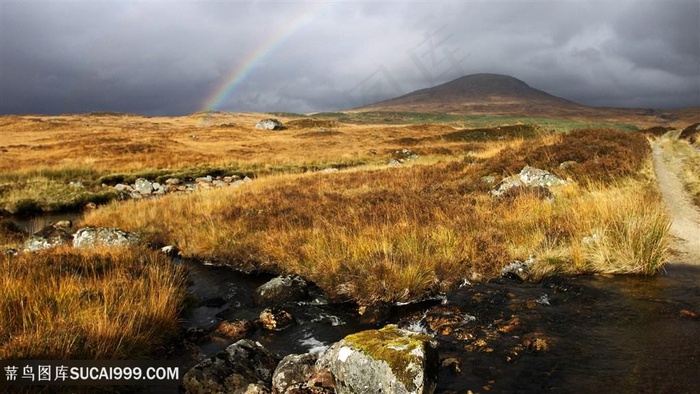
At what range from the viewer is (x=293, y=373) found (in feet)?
17.0

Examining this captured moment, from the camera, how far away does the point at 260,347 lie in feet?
19.9

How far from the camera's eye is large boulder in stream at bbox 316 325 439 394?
447 centimetres

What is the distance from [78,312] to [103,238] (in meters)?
7.43

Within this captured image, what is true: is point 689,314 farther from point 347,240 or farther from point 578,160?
point 578,160

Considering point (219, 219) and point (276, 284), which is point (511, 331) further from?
point (219, 219)

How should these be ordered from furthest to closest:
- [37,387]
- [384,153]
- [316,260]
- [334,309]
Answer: [384,153], [316,260], [334,309], [37,387]

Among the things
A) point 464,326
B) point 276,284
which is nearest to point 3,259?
point 276,284

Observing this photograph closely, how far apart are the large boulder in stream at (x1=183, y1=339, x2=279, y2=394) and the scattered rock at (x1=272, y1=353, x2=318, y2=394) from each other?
22cm

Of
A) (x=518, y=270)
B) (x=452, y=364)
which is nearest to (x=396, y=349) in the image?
(x=452, y=364)

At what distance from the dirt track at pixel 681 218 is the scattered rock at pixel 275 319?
822cm

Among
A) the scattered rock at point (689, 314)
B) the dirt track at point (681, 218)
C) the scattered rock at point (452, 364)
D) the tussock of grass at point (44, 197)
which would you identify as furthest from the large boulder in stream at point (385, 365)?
the tussock of grass at point (44, 197)

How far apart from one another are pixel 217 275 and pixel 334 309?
4181 millimetres

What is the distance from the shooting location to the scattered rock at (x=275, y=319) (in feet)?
24.8

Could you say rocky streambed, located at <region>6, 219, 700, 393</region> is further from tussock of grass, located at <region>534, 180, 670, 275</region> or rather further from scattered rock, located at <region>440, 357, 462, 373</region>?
tussock of grass, located at <region>534, 180, 670, 275</region>
